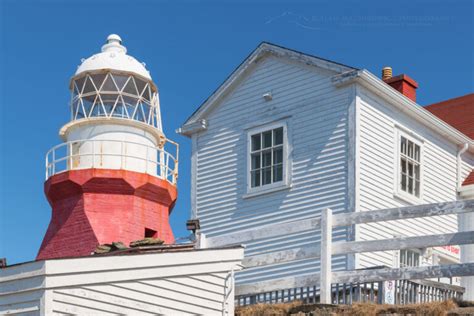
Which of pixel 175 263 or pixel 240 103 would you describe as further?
pixel 240 103

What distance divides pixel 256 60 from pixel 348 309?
858cm

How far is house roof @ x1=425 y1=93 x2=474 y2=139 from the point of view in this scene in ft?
76.3

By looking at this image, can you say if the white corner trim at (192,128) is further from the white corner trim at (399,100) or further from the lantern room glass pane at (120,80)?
the lantern room glass pane at (120,80)

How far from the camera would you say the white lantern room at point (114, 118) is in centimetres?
2469

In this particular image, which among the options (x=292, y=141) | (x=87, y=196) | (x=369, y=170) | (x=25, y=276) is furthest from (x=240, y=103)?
(x=25, y=276)

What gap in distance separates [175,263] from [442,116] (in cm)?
1290

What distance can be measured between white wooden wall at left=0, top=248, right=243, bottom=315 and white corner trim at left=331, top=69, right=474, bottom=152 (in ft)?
19.6

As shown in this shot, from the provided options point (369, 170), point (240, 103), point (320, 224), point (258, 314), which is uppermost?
point (240, 103)

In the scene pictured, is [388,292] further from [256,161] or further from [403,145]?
[403,145]

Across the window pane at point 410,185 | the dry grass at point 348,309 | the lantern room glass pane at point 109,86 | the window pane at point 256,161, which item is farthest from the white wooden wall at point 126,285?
the lantern room glass pane at point 109,86

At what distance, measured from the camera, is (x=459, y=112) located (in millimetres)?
24219

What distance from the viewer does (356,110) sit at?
1853cm

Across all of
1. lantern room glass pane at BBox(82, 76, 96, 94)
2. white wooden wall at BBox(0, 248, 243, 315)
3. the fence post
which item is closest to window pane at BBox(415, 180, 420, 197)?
the fence post

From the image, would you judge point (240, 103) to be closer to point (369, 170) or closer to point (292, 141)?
point (292, 141)
